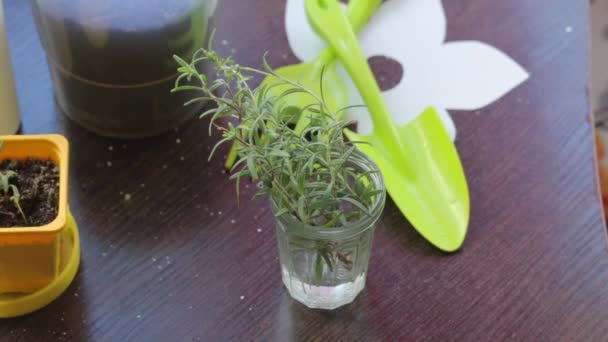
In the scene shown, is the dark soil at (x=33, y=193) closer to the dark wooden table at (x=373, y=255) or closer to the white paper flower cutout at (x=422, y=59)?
the dark wooden table at (x=373, y=255)

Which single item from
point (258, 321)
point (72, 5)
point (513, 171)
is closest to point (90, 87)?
point (72, 5)

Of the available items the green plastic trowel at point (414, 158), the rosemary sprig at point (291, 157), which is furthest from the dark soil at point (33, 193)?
the green plastic trowel at point (414, 158)

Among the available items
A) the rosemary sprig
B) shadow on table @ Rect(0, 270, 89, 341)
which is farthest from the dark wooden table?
the rosemary sprig

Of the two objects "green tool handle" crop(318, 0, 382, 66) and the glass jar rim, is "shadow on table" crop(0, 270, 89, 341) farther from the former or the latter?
"green tool handle" crop(318, 0, 382, 66)

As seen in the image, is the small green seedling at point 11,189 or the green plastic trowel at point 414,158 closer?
the small green seedling at point 11,189

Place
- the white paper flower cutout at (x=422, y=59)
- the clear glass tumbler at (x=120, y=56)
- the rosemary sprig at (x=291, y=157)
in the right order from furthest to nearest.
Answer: the white paper flower cutout at (x=422, y=59) → the clear glass tumbler at (x=120, y=56) → the rosemary sprig at (x=291, y=157)
